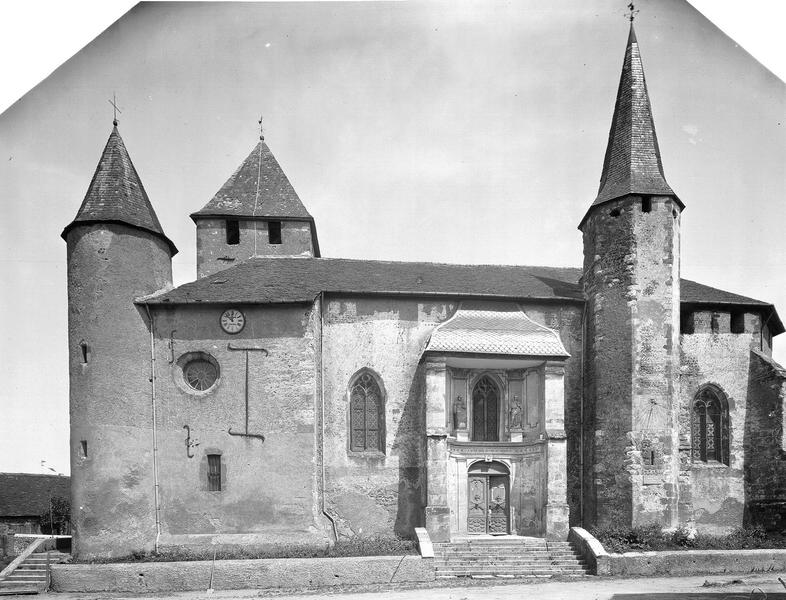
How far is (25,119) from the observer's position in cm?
2000

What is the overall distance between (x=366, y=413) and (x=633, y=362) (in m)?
9.05

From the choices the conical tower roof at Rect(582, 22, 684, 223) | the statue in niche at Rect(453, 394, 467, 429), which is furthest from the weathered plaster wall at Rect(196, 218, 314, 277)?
the conical tower roof at Rect(582, 22, 684, 223)

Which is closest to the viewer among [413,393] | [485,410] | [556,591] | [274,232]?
[556,591]

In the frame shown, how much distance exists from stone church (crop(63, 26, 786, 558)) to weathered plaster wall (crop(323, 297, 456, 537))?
7 centimetres

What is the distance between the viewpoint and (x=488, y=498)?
76.5 ft

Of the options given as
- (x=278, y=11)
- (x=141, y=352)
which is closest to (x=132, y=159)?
(x=141, y=352)

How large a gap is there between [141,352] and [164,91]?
833 cm

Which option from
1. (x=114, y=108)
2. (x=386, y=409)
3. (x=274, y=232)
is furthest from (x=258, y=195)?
(x=386, y=409)

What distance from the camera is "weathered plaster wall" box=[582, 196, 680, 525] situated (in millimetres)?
→ 22188

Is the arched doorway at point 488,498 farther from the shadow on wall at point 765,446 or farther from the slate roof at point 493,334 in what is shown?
the shadow on wall at point 765,446

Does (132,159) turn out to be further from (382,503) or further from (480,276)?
(382,503)

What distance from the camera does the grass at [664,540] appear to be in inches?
813

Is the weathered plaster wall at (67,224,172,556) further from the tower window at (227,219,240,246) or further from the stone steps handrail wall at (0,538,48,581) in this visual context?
the tower window at (227,219,240,246)

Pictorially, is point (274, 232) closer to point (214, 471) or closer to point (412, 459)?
point (214, 471)
